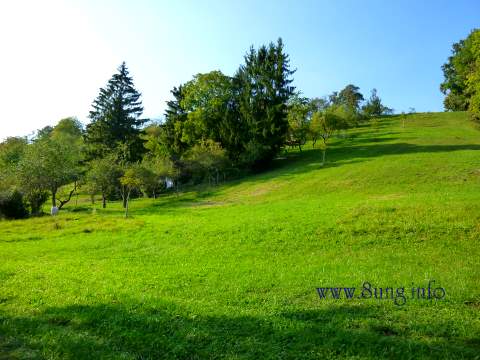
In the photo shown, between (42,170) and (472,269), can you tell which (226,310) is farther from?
(42,170)

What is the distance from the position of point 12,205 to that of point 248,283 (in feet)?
93.1

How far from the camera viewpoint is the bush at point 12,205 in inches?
1113

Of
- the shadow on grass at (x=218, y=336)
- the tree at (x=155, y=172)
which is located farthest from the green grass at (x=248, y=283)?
the tree at (x=155, y=172)

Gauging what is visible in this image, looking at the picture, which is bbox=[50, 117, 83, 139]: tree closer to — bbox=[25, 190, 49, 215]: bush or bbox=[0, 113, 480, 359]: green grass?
bbox=[25, 190, 49, 215]: bush

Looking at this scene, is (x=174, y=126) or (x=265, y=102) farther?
(x=174, y=126)

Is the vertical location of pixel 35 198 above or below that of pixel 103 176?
below

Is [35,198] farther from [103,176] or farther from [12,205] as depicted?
[103,176]

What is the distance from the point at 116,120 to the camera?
54.0 m

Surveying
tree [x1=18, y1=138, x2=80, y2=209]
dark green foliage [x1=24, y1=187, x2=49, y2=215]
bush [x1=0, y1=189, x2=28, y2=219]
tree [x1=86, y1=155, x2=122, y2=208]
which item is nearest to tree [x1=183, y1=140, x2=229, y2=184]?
tree [x1=86, y1=155, x2=122, y2=208]

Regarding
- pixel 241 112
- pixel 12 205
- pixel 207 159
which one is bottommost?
pixel 12 205

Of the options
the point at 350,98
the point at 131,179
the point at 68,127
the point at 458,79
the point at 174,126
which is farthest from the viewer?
the point at 68,127

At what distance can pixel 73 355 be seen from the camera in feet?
16.9

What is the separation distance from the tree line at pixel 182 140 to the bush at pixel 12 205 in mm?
71

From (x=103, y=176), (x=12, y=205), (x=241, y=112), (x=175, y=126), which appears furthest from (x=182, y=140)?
(x=12, y=205)
